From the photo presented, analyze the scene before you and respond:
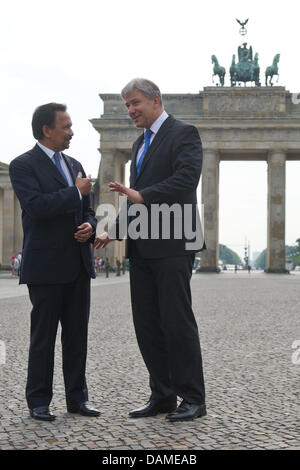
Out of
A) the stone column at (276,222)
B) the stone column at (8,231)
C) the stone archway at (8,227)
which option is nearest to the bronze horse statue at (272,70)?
the stone column at (276,222)

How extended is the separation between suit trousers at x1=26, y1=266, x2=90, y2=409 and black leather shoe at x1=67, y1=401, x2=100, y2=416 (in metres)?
0.04

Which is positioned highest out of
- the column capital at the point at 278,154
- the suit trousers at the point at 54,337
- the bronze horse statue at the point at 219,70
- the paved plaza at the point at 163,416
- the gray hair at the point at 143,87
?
the bronze horse statue at the point at 219,70

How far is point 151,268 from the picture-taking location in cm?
534

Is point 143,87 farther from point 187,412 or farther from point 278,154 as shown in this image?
point 278,154

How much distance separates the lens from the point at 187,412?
4.99m

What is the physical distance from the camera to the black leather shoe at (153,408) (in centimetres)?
511

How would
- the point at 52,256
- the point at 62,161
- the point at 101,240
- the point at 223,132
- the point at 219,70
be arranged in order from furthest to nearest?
the point at 219,70 < the point at 223,132 < the point at 62,161 < the point at 101,240 < the point at 52,256

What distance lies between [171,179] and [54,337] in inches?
56.9

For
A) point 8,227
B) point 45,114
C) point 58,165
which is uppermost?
point 8,227

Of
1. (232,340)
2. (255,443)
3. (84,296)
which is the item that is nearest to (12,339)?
(232,340)

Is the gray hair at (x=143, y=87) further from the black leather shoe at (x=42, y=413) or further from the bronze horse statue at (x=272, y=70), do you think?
the bronze horse statue at (x=272, y=70)

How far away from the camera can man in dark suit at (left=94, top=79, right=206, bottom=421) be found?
5.17 metres

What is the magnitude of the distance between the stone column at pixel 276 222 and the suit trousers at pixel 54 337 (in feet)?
171

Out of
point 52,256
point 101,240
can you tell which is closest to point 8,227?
point 101,240
